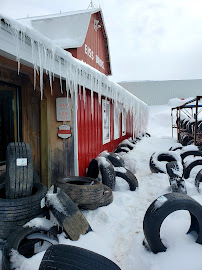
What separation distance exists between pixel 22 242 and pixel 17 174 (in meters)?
0.88

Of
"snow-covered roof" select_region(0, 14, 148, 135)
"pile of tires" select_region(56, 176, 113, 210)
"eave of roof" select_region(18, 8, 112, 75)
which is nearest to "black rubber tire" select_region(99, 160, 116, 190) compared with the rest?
"pile of tires" select_region(56, 176, 113, 210)

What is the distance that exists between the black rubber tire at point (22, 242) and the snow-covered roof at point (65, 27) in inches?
369

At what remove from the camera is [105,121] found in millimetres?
7531

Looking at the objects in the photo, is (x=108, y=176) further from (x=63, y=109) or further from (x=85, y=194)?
(x=63, y=109)

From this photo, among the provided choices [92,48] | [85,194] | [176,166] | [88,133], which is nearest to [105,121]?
[88,133]

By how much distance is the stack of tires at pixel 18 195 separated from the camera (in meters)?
2.63

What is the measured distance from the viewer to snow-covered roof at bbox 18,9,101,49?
10.2 metres

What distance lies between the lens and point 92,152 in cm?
604

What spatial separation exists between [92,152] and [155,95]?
1276 inches

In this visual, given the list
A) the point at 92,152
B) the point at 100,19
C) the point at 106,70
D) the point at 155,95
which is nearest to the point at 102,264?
the point at 92,152

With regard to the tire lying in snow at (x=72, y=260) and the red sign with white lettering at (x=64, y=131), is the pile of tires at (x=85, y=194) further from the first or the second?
the tire lying in snow at (x=72, y=260)

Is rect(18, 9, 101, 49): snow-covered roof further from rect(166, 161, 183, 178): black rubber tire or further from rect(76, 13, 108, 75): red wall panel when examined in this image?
rect(166, 161, 183, 178): black rubber tire

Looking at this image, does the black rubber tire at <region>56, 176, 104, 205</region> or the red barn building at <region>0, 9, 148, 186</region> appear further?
the black rubber tire at <region>56, 176, 104, 205</region>

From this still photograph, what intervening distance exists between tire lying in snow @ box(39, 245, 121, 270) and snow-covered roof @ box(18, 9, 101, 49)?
9.94 meters
